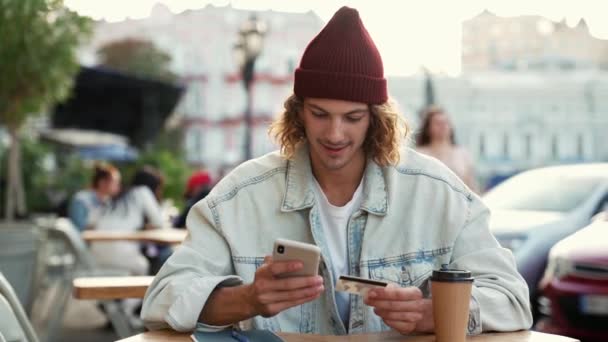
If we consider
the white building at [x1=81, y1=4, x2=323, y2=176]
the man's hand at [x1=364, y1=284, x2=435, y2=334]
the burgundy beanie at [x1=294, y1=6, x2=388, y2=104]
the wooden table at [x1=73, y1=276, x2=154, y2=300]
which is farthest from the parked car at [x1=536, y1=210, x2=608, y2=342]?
the white building at [x1=81, y1=4, x2=323, y2=176]

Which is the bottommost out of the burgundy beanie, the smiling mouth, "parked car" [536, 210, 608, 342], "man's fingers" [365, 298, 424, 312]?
"parked car" [536, 210, 608, 342]

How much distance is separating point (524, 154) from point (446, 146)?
76.9 metres

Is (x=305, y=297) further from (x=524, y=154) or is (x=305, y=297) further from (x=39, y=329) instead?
(x=524, y=154)

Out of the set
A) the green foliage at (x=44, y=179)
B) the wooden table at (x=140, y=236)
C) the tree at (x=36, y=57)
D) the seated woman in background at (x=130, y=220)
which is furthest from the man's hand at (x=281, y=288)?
the green foliage at (x=44, y=179)

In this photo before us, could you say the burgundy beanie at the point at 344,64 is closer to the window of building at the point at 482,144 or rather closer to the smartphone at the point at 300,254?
the smartphone at the point at 300,254

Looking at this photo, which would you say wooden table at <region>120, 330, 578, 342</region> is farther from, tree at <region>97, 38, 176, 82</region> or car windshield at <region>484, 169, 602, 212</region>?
tree at <region>97, 38, 176, 82</region>

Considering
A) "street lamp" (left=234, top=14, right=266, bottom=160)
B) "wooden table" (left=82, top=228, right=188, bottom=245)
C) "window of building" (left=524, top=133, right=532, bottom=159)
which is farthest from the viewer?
"window of building" (left=524, top=133, right=532, bottom=159)

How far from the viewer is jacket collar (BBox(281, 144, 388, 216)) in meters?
2.59

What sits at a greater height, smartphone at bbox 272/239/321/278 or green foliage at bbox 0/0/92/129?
green foliage at bbox 0/0/92/129

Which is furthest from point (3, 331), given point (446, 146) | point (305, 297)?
point (446, 146)

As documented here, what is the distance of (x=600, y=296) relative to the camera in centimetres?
609

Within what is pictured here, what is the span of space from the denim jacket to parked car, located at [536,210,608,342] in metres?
3.74

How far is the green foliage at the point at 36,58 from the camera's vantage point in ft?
25.9

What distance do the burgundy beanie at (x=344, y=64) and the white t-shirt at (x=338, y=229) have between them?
0.26 metres
